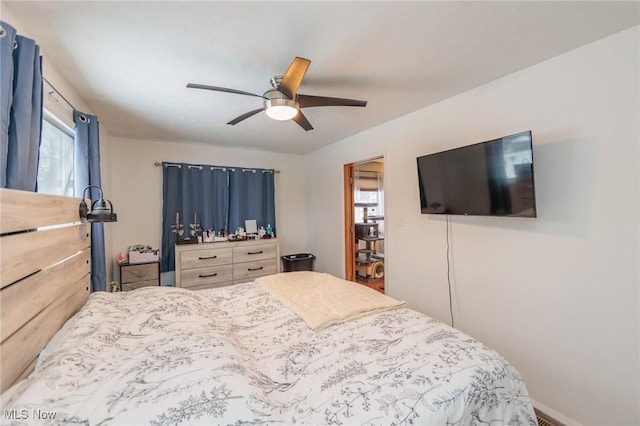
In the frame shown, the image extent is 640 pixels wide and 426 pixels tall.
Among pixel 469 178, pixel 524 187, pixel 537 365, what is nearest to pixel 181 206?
pixel 469 178

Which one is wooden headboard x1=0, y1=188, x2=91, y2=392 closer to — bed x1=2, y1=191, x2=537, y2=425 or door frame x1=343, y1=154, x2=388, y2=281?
bed x1=2, y1=191, x2=537, y2=425

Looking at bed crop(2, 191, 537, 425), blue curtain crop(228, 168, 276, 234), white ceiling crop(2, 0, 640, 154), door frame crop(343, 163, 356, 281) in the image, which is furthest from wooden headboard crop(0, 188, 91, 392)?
door frame crop(343, 163, 356, 281)

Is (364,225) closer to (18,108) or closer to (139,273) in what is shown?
(139,273)

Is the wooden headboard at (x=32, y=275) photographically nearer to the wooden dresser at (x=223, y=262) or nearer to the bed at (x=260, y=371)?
the bed at (x=260, y=371)

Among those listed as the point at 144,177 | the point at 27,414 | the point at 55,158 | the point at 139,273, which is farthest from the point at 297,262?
the point at 27,414

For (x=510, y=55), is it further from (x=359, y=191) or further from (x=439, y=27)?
(x=359, y=191)

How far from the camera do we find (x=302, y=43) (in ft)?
5.11

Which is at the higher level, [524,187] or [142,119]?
[142,119]

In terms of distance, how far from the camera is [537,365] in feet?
6.13

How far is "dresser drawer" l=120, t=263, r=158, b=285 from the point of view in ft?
10.3

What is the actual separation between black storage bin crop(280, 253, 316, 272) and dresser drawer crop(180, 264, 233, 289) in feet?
3.13

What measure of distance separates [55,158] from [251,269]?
2532 millimetres

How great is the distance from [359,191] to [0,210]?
4.73 meters

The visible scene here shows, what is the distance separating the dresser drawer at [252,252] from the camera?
3887mm
